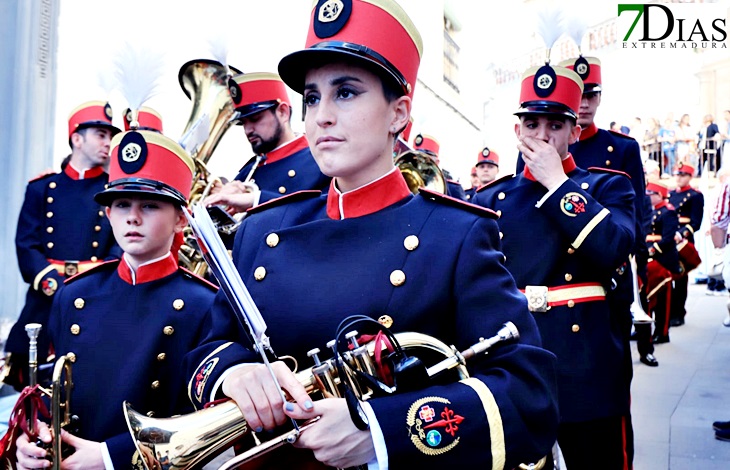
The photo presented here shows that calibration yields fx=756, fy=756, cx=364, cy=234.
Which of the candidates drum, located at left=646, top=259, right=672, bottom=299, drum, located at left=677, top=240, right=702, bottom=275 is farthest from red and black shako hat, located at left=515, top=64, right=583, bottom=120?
drum, located at left=677, top=240, right=702, bottom=275

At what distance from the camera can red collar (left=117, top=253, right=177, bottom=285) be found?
116 inches

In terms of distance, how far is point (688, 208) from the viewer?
560 inches

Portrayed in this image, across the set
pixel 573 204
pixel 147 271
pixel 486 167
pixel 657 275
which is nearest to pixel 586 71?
pixel 573 204

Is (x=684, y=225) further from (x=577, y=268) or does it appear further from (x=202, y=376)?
(x=202, y=376)

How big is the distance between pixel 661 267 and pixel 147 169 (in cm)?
950

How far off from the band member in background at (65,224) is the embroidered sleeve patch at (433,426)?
14.4ft

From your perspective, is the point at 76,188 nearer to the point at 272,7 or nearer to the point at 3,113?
the point at 3,113

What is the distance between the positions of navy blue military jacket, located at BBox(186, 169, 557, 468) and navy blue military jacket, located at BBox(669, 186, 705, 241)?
13075mm

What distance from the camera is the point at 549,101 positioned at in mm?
3723

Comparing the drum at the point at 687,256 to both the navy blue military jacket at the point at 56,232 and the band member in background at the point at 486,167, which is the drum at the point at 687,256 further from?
the navy blue military jacket at the point at 56,232

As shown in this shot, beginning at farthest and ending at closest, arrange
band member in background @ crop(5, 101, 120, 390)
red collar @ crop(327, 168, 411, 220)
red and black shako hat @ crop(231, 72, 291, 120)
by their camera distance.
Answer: band member in background @ crop(5, 101, 120, 390) < red and black shako hat @ crop(231, 72, 291, 120) < red collar @ crop(327, 168, 411, 220)

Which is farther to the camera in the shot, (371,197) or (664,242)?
(664,242)

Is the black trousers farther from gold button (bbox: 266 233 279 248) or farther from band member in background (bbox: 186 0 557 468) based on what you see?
gold button (bbox: 266 233 279 248)

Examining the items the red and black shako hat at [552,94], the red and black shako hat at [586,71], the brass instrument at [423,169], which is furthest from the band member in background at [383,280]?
the red and black shako hat at [586,71]
